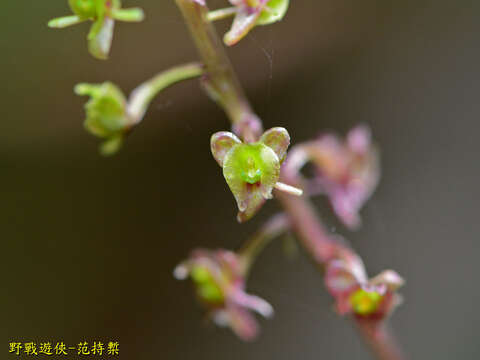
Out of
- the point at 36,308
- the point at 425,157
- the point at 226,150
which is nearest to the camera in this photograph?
the point at 226,150

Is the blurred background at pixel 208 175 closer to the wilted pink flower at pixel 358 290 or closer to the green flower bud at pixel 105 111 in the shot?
the wilted pink flower at pixel 358 290

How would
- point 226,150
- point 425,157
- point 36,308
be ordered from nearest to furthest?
point 226,150 < point 36,308 < point 425,157

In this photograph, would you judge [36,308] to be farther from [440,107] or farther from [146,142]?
[440,107]

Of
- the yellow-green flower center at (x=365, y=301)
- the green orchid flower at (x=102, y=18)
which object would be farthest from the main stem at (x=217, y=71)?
the yellow-green flower center at (x=365, y=301)

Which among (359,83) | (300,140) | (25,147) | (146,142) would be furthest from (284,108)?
(25,147)

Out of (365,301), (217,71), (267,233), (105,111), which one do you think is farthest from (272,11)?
(365,301)

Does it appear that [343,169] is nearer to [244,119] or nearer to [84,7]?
[244,119]

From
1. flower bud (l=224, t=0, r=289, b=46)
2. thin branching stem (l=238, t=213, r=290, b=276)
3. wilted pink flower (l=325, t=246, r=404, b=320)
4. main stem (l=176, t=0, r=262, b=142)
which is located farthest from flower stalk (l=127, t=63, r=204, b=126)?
wilted pink flower (l=325, t=246, r=404, b=320)
